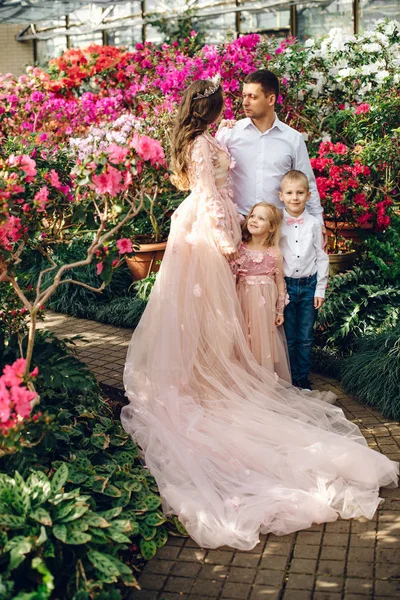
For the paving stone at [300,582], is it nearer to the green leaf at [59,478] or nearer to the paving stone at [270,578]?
the paving stone at [270,578]

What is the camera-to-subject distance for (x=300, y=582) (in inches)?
108

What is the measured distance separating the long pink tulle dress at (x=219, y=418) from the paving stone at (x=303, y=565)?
0.65 feet

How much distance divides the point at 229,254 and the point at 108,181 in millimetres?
1361

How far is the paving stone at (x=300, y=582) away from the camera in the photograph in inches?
107

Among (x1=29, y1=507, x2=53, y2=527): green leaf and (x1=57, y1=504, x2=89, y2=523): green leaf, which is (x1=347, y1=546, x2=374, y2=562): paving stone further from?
(x1=29, y1=507, x2=53, y2=527): green leaf

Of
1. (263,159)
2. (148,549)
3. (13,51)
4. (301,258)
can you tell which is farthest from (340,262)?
(13,51)

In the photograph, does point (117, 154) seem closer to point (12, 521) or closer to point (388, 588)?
point (12, 521)

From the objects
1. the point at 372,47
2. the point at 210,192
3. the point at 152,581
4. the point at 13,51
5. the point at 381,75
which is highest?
the point at 13,51

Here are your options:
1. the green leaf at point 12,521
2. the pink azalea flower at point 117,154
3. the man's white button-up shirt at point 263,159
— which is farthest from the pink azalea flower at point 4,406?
the man's white button-up shirt at point 263,159

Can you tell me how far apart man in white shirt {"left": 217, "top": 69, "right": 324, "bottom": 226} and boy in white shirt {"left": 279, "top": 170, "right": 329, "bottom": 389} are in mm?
118

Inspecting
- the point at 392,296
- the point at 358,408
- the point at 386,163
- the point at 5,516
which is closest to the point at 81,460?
the point at 5,516

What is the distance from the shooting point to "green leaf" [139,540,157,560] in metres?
2.95

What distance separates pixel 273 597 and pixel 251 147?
2812 millimetres

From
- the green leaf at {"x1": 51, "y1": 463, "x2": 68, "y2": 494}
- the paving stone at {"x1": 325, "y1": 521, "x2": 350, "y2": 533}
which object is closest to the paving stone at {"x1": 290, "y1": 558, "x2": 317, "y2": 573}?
the paving stone at {"x1": 325, "y1": 521, "x2": 350, "y2": 533}
